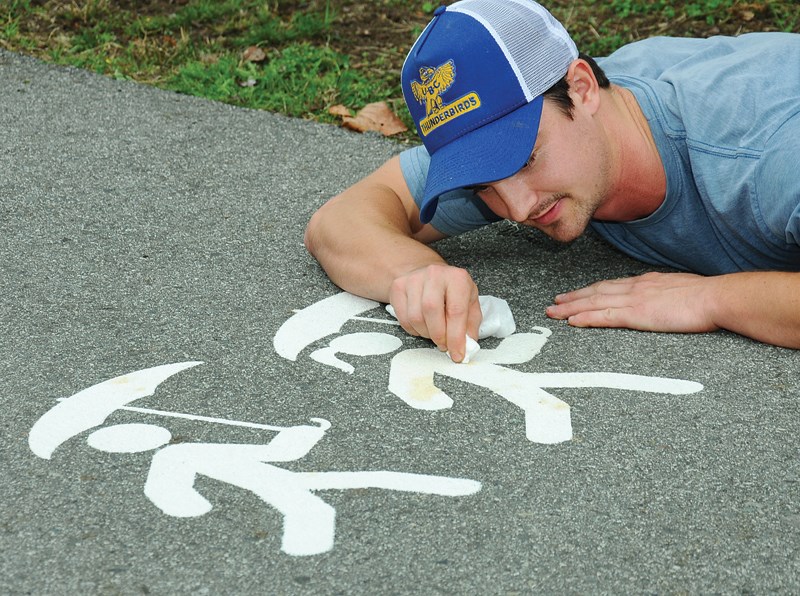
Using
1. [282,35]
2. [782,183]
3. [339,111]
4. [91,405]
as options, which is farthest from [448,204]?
[282,35]

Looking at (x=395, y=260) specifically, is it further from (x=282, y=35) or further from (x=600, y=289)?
(x=282, y=35)

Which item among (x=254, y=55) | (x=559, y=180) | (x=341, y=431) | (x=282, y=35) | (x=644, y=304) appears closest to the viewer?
(x=341, y=431)

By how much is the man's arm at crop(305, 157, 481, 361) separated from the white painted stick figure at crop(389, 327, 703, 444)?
0.05 meters

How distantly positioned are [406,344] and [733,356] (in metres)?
0.65

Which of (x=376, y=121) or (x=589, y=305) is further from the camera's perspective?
(x=376, y=121)

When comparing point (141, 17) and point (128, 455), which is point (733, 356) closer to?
point (128, 455)

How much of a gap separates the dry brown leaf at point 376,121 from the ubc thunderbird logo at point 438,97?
1468 mm

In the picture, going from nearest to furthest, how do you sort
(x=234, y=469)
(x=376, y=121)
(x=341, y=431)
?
1. (x=234, y=469)
2. (x=341, y=431)
3. (x=376, y=121)

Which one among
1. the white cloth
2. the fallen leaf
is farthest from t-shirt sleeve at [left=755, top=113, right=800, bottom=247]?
the fallen leaf

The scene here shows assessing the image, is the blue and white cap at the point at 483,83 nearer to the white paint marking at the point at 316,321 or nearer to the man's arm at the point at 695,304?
the white paint marking at the point at 316,321

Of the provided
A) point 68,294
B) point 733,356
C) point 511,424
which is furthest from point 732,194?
point 68,294

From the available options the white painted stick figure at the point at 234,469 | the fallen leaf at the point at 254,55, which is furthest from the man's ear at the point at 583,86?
the fallen leaf at the point at 254,55

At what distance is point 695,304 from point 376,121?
177 centimetres

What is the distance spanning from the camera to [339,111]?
3.76 metres
